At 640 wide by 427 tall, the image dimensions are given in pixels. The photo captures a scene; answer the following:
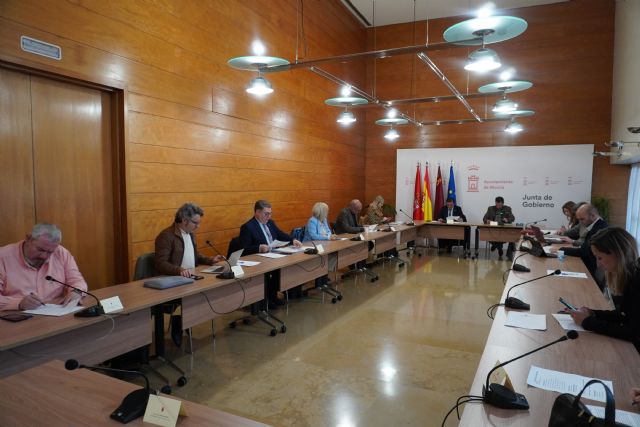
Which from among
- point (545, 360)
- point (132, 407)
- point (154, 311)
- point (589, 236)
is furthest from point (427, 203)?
point (132, 407)

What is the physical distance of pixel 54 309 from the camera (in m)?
2.35

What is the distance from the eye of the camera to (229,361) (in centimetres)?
332

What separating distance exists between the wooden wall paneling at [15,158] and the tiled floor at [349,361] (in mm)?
1543

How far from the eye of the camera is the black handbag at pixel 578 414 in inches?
41.3

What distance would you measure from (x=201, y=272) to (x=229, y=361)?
29.4 inches

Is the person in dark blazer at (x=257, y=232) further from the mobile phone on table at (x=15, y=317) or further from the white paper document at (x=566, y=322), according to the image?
the white paper document at (x=566, y=322)

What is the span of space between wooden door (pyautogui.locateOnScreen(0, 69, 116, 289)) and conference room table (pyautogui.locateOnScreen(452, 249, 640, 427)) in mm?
3480

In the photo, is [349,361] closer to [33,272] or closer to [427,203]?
[33,272]

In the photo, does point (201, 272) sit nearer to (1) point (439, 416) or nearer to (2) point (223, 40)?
(1) point (439, 416)

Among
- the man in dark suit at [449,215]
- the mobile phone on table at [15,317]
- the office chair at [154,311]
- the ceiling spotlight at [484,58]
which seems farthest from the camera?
the man in dark suit at [449,215]

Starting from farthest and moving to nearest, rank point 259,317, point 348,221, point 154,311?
point 348,221
point 259,317
point 154,311

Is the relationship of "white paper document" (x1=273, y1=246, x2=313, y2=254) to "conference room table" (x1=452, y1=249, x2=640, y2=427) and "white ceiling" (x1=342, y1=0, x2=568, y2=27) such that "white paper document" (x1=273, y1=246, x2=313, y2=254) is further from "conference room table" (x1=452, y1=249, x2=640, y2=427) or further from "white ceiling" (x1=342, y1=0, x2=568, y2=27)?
"white ceiling" (x1=342, y1=0, x2=568, y2=27)

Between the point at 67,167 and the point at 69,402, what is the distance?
2804mm

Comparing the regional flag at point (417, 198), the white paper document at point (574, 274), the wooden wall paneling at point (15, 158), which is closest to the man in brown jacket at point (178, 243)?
the wooden wall paneling at point (15, 158)
